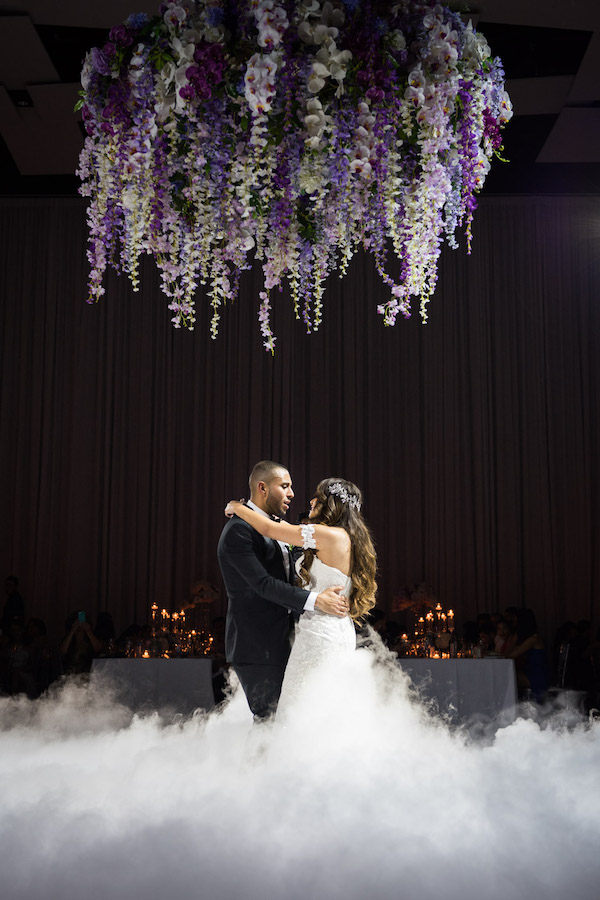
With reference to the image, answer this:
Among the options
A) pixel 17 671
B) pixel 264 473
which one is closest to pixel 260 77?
pixel 264 473

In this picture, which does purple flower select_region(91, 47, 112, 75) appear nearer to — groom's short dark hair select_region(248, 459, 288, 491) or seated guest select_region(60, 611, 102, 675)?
groom's short dark hair select_region(248, 459, 288, 491)

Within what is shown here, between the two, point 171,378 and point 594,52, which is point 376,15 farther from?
point 171,378

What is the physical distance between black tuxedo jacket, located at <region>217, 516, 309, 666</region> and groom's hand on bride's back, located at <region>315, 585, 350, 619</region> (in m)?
0.11

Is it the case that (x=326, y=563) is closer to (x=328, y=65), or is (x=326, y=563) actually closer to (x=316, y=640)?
(x=316, y=640)

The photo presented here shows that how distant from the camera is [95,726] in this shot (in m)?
4.96

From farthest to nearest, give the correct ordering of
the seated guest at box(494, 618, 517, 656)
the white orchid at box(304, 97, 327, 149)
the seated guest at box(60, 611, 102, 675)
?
the seated guest at box(60, 611, 102, 675) < the seated guest at box(494, 618, 517, 656) < the white orchid at box(304, 97, 327, 149)

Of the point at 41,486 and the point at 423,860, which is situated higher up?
the point at 41,486

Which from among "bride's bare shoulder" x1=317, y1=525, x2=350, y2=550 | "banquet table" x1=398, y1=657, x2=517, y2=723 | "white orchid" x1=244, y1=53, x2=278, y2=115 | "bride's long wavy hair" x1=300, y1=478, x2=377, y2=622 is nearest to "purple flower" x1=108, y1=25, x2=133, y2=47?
"white orchid" x1=244, y1=53, x2=278, y2=115

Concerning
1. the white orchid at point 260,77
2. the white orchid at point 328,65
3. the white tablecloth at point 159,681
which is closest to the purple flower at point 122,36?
the white orchid at point 260,77

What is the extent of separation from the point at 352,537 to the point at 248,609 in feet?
1.97

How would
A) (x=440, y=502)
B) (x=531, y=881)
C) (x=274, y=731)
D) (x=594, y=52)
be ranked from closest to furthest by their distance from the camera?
1. (x=531, y=881)
2. (x=274, y=731)
3. (x=594, y=52)
4. (x=440, y=502)

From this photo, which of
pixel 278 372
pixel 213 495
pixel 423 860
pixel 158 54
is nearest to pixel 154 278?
pixel 278 372

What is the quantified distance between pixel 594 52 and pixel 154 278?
573cm

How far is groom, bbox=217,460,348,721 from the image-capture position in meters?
3.97
